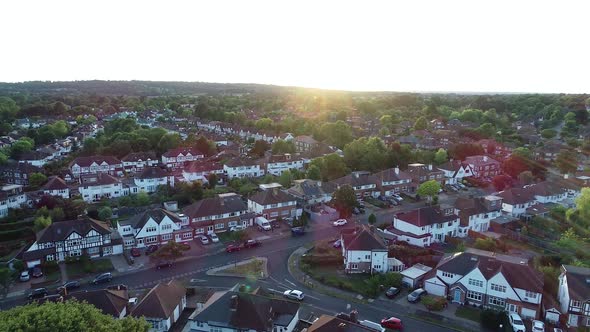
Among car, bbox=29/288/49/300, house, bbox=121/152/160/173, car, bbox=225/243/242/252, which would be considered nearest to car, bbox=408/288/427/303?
car, bbox=225/243/242/252

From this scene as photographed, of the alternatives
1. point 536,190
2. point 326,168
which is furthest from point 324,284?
point 536,190

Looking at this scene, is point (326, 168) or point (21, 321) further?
point (326, 168)

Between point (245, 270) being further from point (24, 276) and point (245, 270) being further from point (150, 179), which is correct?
point (150, 179)

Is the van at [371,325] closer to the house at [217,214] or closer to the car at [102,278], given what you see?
the car at [102,278]

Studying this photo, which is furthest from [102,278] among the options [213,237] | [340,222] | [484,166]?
[484,166]

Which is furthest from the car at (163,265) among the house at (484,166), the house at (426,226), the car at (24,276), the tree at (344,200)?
the house at (484,166)

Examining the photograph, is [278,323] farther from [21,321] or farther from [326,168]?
[326,168]
